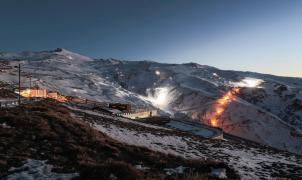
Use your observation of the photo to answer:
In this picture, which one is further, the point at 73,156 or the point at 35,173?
the point at 73,156

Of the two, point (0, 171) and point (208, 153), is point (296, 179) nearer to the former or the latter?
point (208, 153)

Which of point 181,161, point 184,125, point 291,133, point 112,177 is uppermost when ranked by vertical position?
point 112,177

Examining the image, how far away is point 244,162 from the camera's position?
35.0 m

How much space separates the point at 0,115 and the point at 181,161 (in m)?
16.8

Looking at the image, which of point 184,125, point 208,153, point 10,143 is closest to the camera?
point 10,143

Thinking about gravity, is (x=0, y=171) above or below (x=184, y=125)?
above

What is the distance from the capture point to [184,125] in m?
85.8

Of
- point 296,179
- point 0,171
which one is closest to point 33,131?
point 0,171

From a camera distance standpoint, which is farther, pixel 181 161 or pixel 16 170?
pixel 181 161

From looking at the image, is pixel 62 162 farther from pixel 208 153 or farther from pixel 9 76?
pixel 9 76

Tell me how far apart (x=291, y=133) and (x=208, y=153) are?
166 meters

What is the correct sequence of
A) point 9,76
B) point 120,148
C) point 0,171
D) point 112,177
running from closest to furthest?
point 112,177 < point 0,171 < point 120,148 < point 9,76

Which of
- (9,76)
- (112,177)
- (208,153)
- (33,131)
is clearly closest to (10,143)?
(33,131)

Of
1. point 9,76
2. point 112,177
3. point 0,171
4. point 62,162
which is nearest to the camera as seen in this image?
point 112,177
